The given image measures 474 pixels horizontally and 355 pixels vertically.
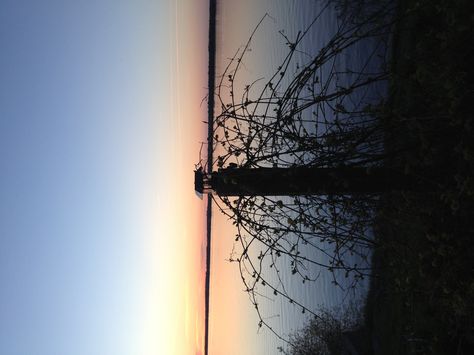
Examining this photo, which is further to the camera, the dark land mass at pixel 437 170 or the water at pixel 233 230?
the water at pixel 233 230

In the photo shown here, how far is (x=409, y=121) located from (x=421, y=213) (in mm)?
603

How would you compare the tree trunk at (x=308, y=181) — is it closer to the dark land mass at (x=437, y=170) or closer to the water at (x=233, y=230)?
the dark land mass at (x=437, y=170)

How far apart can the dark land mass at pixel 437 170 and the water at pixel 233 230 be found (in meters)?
0.64

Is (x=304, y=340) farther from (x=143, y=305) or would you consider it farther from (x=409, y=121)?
(x=409, y=121)

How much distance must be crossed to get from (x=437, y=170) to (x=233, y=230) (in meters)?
3.58

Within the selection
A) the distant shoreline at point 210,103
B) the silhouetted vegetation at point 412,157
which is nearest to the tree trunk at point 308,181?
the silhouetted vegetation at point 412,157

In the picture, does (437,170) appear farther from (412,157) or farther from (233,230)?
(233,230)

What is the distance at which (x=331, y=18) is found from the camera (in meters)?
3.44

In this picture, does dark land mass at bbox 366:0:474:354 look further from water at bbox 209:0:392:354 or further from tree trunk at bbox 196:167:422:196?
water at bbox 209:0:392:354

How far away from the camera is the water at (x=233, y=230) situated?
363 cm

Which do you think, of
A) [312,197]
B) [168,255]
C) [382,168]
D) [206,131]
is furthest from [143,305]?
[206,131]

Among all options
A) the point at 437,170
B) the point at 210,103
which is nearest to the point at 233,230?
the point at 210,103

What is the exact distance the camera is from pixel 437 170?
1810mm

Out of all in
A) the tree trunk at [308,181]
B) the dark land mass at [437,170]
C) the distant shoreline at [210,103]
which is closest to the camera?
the dark land mass at [437,170]
